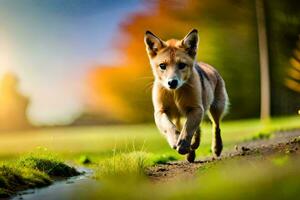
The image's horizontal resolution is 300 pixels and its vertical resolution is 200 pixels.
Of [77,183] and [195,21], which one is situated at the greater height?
[195,21]

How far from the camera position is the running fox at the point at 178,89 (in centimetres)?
442

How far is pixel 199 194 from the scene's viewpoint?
365 centimetres

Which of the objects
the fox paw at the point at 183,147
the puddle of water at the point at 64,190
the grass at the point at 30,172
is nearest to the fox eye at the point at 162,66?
the fox paw at the point at 183,147

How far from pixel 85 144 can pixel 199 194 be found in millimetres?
1964

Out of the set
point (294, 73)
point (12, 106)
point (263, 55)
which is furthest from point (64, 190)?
point (263, 55)

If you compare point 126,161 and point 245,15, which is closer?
point 126,161

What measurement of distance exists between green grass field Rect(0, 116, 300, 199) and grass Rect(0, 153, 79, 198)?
0.05 ft

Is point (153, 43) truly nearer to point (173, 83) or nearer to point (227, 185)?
point (173, 83)

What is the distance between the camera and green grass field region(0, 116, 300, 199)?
3.94 meters

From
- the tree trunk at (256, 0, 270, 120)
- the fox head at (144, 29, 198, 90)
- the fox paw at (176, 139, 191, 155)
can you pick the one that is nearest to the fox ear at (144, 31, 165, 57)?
the fox head at (144, 29, 198, 90)

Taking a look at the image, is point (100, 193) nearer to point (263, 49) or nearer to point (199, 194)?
point (199, 194)

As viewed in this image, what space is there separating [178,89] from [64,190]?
0.88m

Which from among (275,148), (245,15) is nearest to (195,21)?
(245,15)

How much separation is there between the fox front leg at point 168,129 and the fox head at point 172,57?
0.18 metres
